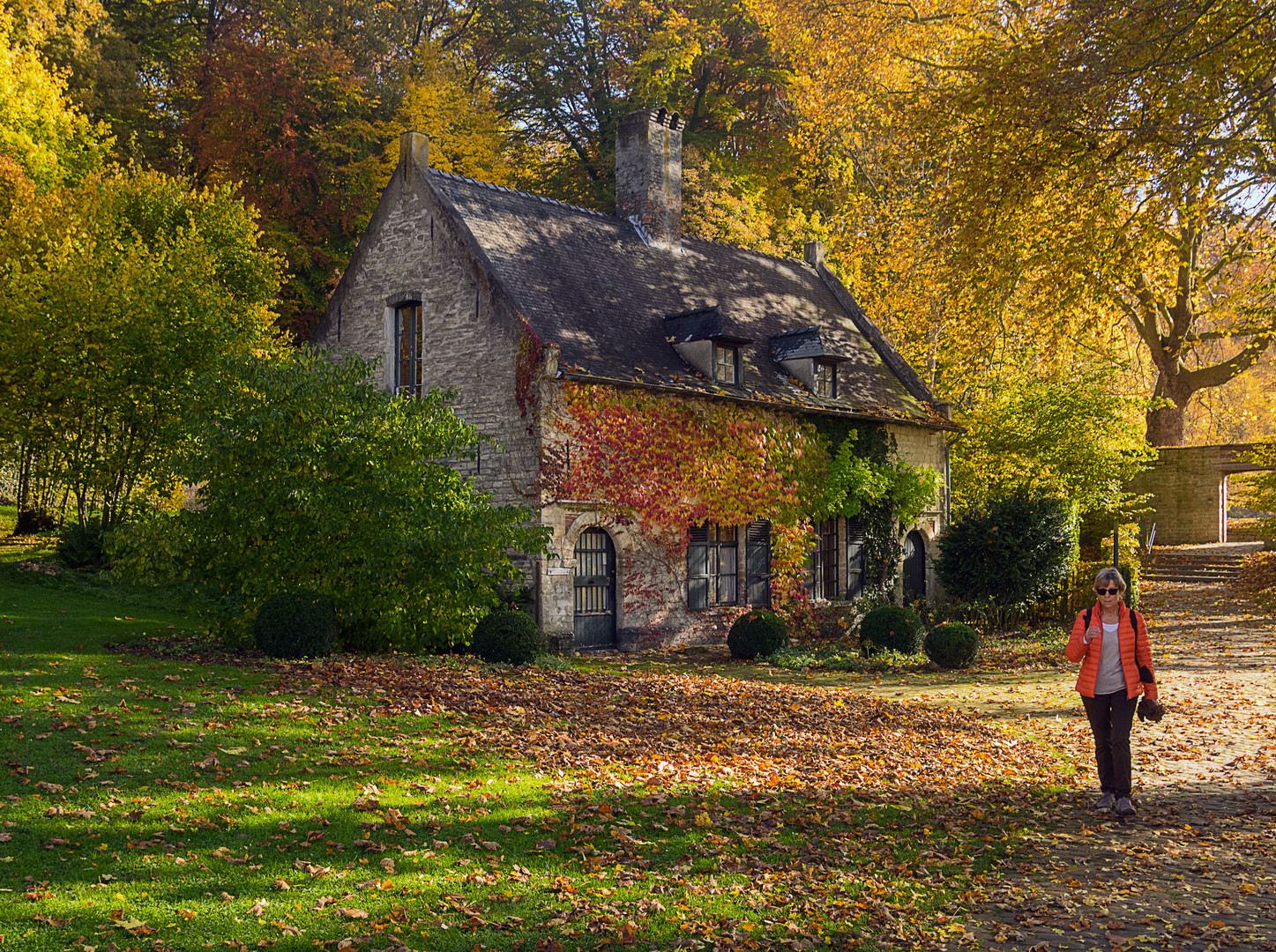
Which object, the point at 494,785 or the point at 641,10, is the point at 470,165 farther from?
the point at 494,785

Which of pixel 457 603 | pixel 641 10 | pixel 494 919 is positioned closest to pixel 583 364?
pixel 457 603

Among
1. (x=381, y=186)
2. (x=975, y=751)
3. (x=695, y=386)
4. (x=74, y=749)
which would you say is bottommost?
(x=975, y=751)

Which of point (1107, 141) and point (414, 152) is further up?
point (414, 152)

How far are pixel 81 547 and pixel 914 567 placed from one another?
18292 mm

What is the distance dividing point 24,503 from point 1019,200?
22.9 meters

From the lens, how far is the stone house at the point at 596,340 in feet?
56.6

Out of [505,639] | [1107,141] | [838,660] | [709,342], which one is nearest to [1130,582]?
[838,660]

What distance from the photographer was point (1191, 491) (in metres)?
36.1

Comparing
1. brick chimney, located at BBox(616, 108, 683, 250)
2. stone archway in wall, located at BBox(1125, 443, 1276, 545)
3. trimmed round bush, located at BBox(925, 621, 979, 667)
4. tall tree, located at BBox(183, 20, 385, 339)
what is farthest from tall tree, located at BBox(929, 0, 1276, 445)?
stone archway in wall, located at BBox(1125, 443, 1276, 545)

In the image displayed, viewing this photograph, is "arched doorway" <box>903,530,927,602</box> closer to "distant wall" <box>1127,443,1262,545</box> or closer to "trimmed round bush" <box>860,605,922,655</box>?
"trimmed round bush" <box>860,605,922,655</box>

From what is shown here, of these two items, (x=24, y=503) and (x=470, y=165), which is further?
(x=470, y=165)

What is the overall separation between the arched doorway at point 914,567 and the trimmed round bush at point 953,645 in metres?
7.14

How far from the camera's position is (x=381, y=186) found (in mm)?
27859

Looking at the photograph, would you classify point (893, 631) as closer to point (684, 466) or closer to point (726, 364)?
A: point (684, 466)
